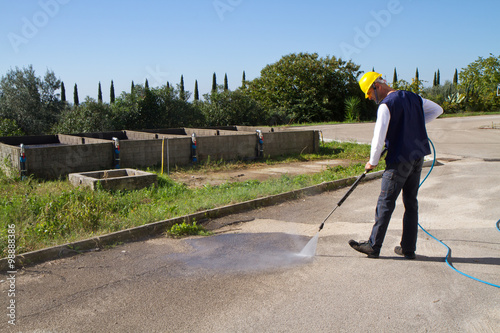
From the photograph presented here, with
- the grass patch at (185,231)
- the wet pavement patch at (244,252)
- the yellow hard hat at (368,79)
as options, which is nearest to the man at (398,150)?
the yellow hard hat at (368,79)

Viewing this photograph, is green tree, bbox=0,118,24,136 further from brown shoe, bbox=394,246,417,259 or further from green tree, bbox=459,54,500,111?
green tree, bbox=459,54,500,111

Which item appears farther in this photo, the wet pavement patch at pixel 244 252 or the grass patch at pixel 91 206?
the grass patch at pixel 91 206

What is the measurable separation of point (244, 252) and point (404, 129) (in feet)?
8.02

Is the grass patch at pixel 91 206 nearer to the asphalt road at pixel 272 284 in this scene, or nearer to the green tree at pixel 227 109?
the asphalt road at pixel 272 284

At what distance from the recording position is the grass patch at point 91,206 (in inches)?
237

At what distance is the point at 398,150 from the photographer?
15.7 ft

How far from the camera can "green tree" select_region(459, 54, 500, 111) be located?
43.7 meters

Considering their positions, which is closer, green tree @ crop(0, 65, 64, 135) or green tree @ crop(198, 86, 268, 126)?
green tree @ crop(0, 65, 64, 135)

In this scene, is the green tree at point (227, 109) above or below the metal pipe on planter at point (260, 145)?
above

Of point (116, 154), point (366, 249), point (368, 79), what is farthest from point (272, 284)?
point (116, 154)

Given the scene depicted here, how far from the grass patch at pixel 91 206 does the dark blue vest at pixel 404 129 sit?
3610 mm

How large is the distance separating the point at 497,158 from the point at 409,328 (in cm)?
1231

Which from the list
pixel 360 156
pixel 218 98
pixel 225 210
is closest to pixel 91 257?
pixel 225 210

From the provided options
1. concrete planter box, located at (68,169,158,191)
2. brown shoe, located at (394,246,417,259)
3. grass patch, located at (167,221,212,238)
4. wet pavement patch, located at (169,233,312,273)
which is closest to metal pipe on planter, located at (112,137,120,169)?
concrete planter box, located at (68,169,158,191)
